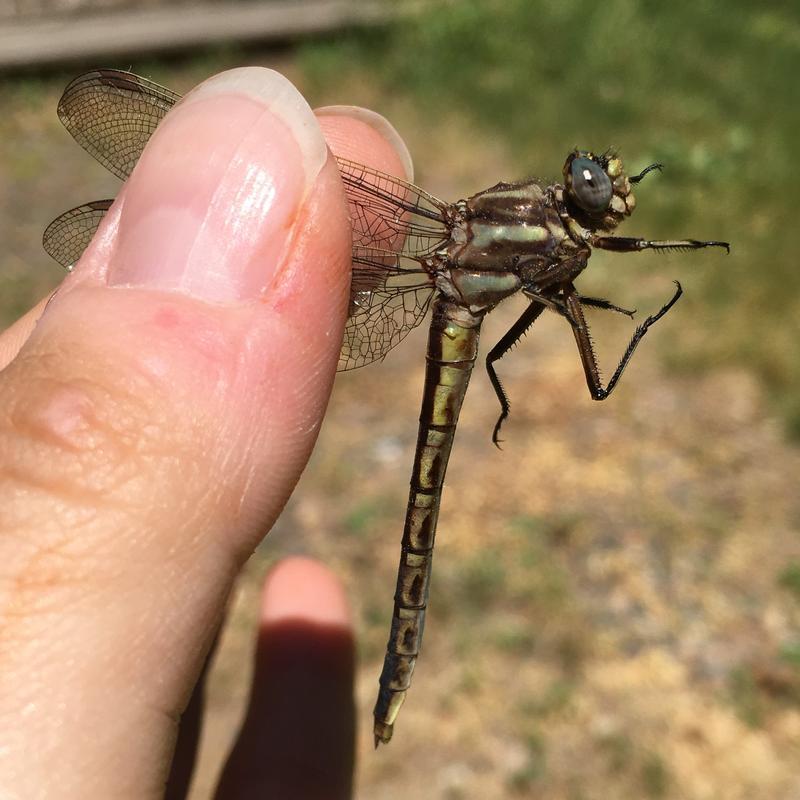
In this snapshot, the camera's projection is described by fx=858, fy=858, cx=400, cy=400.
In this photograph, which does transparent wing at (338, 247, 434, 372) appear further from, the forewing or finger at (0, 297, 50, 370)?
finger at (0, 297, 50, 370)

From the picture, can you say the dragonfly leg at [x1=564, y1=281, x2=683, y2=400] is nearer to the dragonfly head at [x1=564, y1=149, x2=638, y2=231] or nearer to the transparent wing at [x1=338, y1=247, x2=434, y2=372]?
the dragonfly head at [x1=564, y1=149, x2=638, y2=231]

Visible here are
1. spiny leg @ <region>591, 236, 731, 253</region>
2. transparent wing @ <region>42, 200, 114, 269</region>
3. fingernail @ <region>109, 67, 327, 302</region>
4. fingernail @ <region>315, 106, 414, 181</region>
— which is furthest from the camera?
fingernail @ <region>315, 106, 414, 181</region>

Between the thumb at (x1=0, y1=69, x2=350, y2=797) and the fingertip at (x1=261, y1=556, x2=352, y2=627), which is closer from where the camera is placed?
the thumb at (x1=0, y1=69, x2=350, y2=797)

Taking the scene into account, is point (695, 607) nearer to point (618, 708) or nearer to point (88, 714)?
point (618, 708)

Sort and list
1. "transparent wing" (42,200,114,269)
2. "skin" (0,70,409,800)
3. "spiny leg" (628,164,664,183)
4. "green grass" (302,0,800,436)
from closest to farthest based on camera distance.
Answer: "skin" (0,70,409,800) → "spiny leg" (628,164,664,183) → "transparent wing" (42,200,114,269) → "green grass" (302,0,800,436)

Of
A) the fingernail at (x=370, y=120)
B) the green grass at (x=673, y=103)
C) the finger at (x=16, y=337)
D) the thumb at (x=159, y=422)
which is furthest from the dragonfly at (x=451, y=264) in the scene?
the green grass at (x=673, y=103)

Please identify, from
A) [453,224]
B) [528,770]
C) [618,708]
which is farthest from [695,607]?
[453,224]

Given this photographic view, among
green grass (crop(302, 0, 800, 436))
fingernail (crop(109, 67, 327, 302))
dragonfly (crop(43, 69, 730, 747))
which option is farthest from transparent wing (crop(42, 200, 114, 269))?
green grass (crop(302, 0, 800, 436))

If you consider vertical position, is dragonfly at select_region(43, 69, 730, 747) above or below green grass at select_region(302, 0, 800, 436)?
above

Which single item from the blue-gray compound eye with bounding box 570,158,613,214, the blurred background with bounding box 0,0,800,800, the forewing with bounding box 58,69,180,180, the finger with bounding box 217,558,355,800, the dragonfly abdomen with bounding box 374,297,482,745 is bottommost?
the blurred background with bounding box 0,0,800,800
